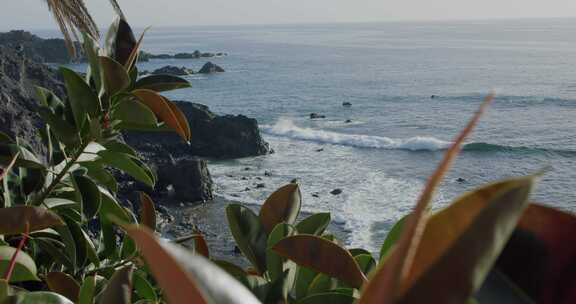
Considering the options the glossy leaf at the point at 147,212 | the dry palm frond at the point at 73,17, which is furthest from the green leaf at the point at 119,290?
the dry palm frond at the point at 73,17

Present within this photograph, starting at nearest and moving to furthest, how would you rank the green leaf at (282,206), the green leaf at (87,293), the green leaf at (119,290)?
the green leaf at (119,290) < the green leaf at (87,293) < the green leaf at (282,206)

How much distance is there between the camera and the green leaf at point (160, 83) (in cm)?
141

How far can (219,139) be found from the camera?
85.1ft

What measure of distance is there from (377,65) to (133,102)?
61258mm

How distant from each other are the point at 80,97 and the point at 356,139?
27.7m

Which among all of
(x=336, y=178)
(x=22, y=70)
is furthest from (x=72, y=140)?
(x=336, y=178)

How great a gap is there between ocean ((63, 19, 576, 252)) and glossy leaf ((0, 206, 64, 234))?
2.81ft

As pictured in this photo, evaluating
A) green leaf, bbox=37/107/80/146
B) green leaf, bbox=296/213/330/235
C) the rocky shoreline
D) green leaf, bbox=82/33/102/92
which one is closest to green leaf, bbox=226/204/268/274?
green leaf, bbox=296/213/330/235

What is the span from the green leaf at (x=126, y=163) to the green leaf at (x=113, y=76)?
25cm

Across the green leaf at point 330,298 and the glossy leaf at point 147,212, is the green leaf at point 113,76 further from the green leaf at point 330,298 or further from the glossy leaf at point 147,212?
the green leaf at point 330,298

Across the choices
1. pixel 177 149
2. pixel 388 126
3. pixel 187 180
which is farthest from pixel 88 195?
pixel 388 126

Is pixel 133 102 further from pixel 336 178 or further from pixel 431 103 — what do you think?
pixel 431 103

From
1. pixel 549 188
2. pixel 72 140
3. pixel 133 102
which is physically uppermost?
pixel 133 102

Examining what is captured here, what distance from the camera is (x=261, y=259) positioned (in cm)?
103
